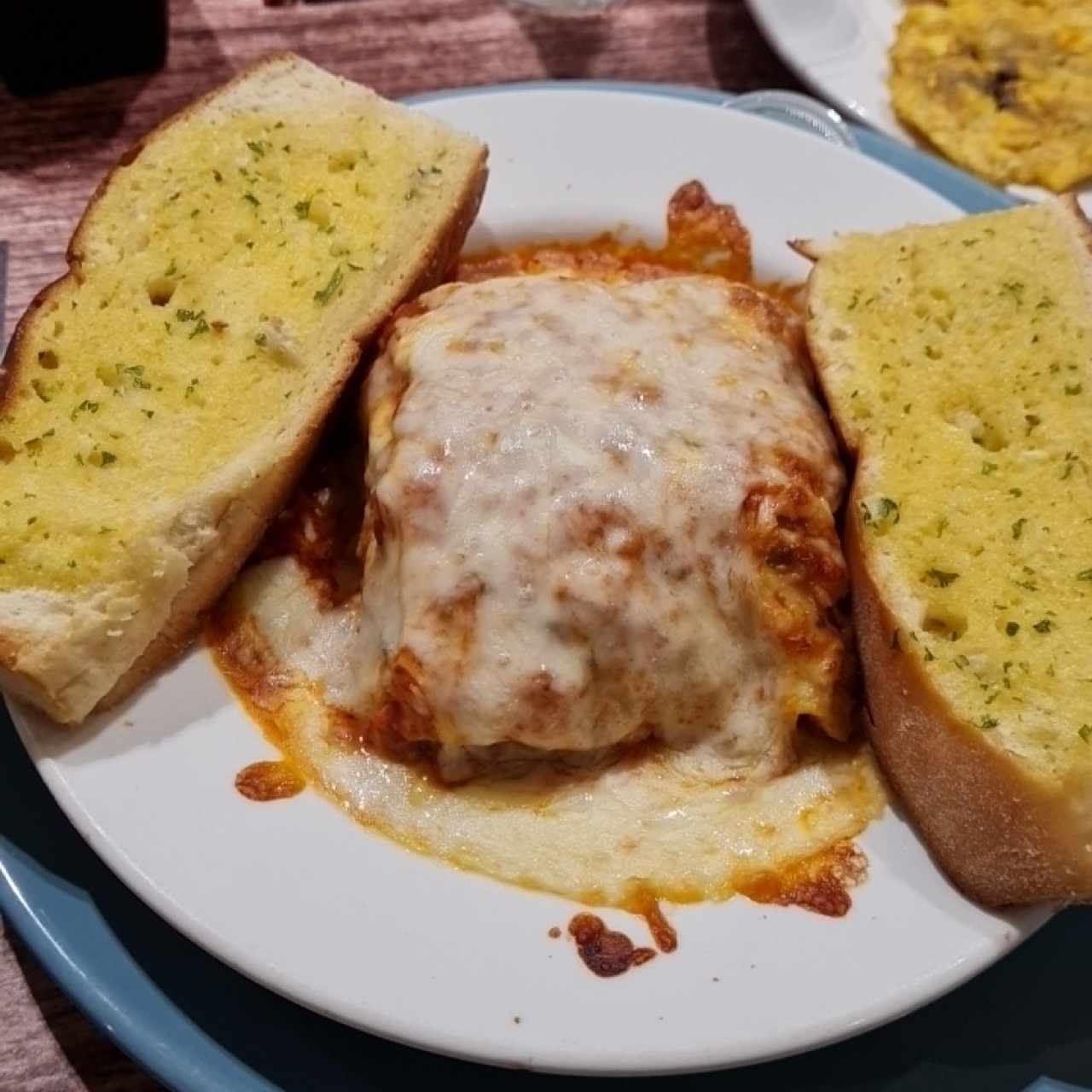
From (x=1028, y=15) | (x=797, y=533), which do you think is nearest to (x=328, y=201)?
(x=797, y=533)

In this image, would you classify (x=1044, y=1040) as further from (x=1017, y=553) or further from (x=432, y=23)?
(x=432, y=23)

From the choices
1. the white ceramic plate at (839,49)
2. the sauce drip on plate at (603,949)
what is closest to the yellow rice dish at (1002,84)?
the white ceramic plate at (839,49)

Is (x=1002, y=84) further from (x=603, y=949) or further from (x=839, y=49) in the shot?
(x=603, y=949)

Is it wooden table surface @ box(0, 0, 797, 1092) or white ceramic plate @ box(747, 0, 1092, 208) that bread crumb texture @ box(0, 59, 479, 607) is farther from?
white ceramic plate @ box(747, 0, 1092, 208)

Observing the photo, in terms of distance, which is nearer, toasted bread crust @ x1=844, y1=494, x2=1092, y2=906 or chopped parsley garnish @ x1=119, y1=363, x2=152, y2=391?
toasted bread crust @ x1=844, y1=494, x2=1092, y2=906

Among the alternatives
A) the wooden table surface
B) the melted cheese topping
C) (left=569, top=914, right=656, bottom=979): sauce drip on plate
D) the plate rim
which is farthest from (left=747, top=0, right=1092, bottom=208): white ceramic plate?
(left=569, top=914, right=656, bottom=979): sauce drip on plate
